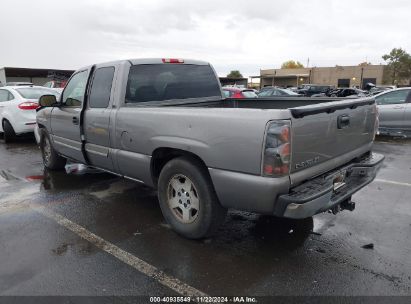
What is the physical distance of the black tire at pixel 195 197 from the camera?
11.1 feet

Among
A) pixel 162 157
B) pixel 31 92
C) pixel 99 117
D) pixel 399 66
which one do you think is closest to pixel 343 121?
pixel 162 157

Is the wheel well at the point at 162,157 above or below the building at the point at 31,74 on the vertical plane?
below

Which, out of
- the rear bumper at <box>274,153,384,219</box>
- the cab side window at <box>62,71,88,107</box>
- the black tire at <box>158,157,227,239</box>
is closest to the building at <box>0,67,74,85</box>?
the cab side window at <box>62,71,88,107</box>

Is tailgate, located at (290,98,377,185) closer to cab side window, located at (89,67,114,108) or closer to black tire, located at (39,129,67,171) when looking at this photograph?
cab side window, located at (89,67,114,108)

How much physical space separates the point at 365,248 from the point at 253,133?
1.75m

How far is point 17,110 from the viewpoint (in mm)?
9422

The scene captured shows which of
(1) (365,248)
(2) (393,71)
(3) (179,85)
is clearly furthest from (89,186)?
(2) (393,71)

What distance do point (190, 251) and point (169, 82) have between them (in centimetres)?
225

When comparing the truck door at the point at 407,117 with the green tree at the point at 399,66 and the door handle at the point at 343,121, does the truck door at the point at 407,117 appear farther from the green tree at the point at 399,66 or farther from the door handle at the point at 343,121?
the green tree at the point at 399,66

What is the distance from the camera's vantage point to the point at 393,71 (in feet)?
209

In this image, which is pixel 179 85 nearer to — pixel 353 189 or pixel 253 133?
pixel 253 133

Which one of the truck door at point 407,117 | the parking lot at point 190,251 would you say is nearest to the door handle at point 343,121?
the parking lot at point 190,251

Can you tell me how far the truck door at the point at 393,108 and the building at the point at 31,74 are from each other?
35.7 m

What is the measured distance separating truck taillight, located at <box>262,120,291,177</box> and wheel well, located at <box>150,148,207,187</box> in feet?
2.54
